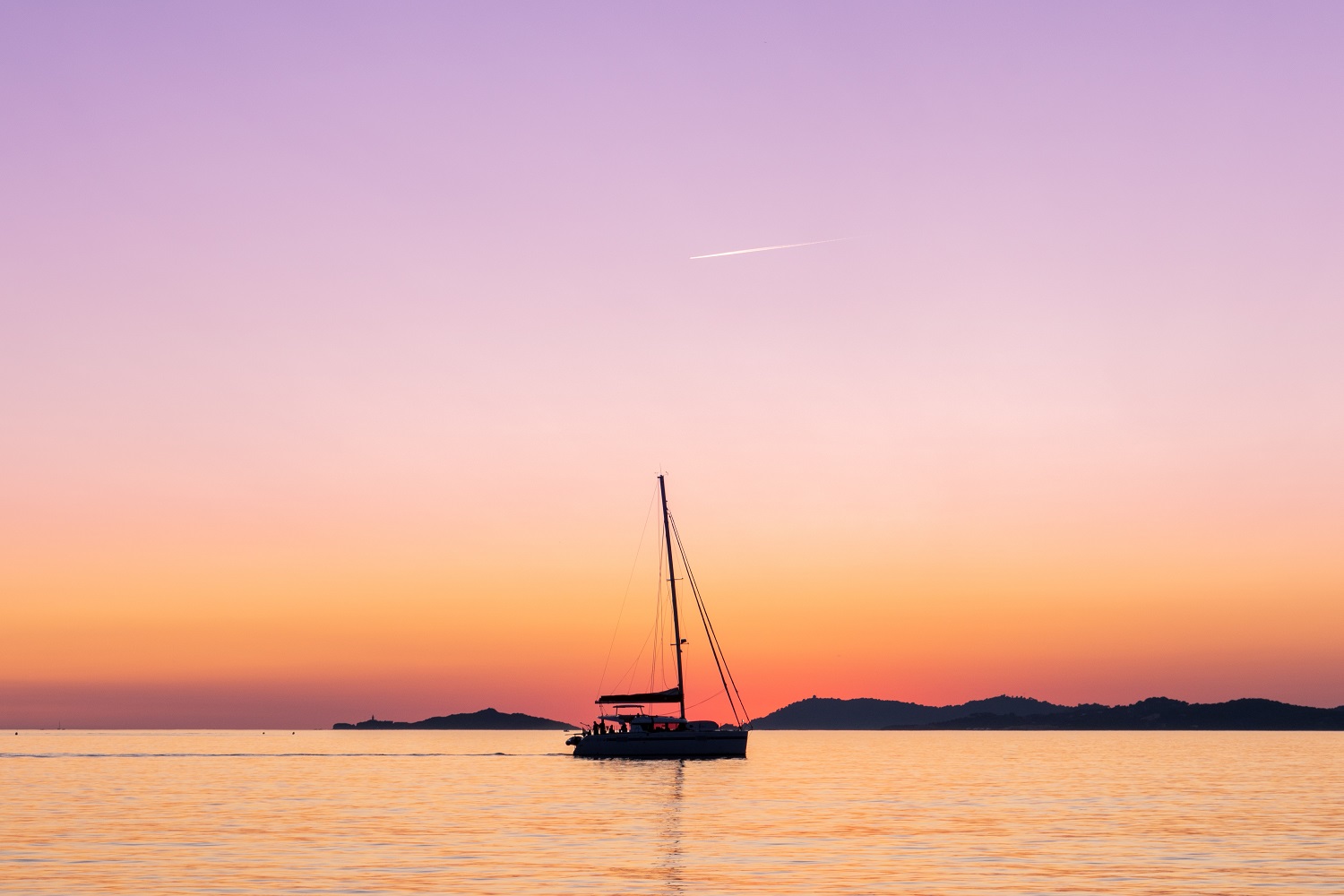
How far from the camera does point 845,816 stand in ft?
213

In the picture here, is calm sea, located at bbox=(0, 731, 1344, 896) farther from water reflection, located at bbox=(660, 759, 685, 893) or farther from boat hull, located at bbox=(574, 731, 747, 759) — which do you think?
boat hull, located at bbox=(574, 731, 747, 759)

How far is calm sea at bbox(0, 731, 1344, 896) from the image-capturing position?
3975cm

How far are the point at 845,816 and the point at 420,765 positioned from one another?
82.5 metres

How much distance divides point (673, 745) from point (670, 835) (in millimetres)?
59274

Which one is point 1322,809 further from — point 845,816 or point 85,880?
point 85,880

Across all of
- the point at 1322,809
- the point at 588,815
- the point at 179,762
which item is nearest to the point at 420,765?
the point at 179,762

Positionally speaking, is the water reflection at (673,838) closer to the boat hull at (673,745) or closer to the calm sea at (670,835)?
the calm sea at (670,835)

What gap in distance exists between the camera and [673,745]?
113 meters

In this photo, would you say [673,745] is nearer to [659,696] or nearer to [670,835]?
[659,696]

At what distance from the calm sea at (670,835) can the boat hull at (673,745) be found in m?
7.34

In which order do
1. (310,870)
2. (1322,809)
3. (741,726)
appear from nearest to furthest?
(310,870), (1322,809), (741,726)

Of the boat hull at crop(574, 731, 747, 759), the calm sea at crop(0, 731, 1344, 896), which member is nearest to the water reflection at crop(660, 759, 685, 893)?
the calm sea at crop(0, 731, 1344, 896)

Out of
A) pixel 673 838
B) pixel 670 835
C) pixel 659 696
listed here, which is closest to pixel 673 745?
pixel 659 696

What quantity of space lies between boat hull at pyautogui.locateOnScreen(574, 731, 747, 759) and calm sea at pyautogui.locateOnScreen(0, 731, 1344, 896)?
289 inches
